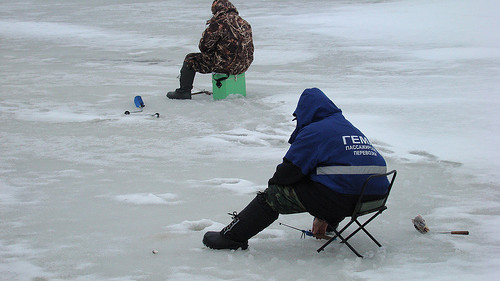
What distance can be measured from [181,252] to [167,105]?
499cm

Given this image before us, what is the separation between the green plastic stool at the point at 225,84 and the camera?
961cm

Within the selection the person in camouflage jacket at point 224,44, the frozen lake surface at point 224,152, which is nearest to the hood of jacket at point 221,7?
Result: the person in camouflage jacket at point 224,44

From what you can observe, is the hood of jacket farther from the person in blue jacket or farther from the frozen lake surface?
the person in blue jacket

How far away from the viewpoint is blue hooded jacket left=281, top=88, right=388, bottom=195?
425cm

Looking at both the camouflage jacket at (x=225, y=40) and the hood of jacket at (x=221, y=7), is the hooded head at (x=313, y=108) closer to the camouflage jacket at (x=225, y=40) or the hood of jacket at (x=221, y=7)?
the camouflage jacket at (x=225, y=40)

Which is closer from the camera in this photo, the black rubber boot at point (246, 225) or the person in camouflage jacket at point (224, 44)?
the black rubber boot at point (246, 225)

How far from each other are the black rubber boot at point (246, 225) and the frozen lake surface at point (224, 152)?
64mm

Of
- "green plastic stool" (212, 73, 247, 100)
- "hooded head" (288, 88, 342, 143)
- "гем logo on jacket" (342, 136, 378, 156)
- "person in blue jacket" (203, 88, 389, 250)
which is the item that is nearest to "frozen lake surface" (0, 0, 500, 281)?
"green plastic stool" (212, 73, 247, 100)

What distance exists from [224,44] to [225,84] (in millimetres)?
536

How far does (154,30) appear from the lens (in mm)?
17922

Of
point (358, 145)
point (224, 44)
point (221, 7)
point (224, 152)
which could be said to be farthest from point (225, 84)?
point (358, 145)

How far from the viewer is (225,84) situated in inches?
379

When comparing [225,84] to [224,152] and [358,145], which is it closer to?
[224,152]

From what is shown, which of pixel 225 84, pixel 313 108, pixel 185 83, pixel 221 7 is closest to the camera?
pixel 313 108
